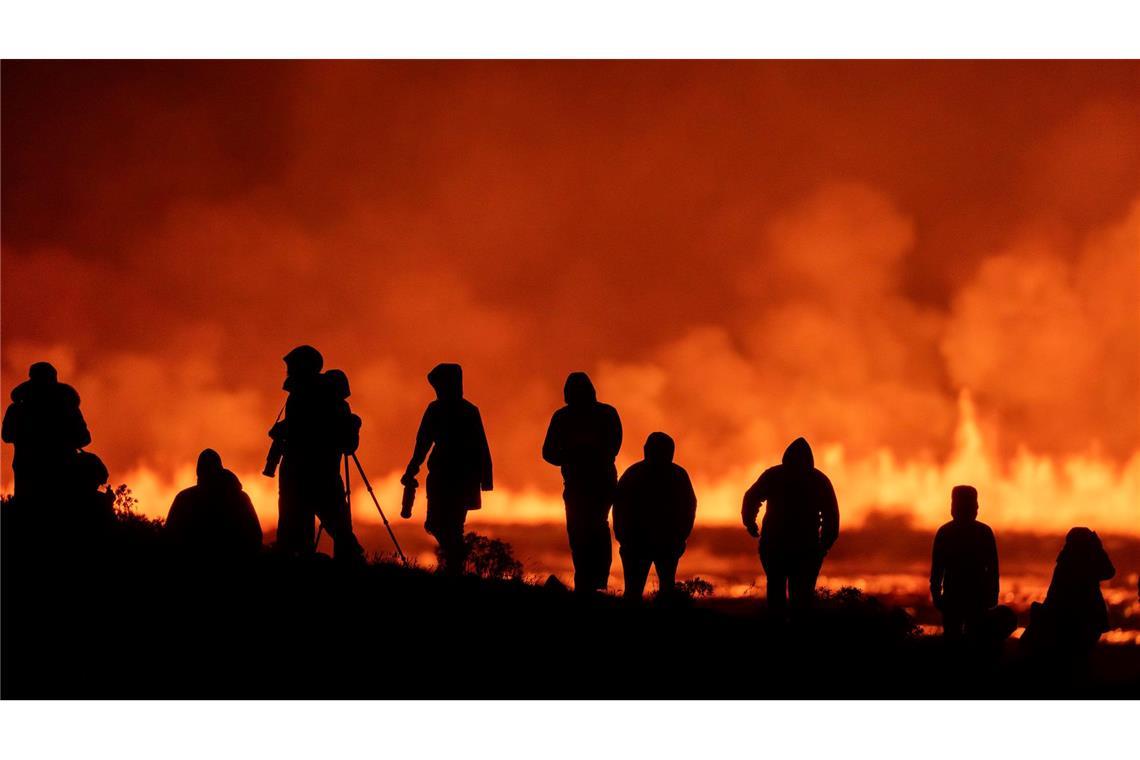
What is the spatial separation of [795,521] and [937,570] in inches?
75.9

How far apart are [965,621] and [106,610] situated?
1056 centimetres

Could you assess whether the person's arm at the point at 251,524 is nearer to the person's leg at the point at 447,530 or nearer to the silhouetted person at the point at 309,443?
the silhouetted person at the point at 309,443

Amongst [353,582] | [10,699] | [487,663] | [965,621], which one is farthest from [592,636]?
[10,699]

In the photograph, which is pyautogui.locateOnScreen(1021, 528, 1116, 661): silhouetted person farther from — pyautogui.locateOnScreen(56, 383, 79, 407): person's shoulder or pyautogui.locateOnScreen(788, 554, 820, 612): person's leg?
pyautogui.locateOnScreen(56, 383, 79, 407): person's shoulder

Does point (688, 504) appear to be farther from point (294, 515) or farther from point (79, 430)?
point (79, 430)

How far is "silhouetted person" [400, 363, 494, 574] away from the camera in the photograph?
2259cm

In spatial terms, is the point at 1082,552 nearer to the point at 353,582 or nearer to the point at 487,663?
the point at 487,663

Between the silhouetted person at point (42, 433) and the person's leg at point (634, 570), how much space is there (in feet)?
23.0

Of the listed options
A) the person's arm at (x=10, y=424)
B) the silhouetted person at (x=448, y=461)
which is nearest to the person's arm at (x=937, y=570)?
the silhouetted person at (x=448, y=461)

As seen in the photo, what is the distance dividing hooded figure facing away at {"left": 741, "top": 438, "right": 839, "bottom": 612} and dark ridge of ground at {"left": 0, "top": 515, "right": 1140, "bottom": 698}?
0.55 metres

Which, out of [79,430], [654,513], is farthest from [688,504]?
[79,430]

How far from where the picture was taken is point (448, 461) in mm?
22594

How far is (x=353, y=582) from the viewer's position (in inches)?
838

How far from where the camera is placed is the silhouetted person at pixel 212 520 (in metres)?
21.6
